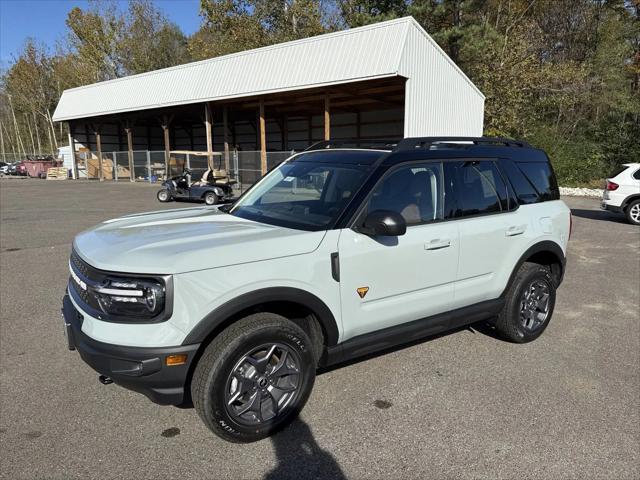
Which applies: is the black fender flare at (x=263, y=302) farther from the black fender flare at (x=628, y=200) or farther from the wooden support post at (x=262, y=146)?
the wooden support post at (x=262, y=146)

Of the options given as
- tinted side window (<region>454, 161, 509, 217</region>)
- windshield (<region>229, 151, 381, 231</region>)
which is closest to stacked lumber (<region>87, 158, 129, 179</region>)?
windshield (<region>229, 151, 381, 231</region>)

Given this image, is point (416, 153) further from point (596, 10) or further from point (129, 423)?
point (596, 10)

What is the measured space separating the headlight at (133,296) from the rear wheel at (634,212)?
43.4 ft

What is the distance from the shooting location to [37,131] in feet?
204

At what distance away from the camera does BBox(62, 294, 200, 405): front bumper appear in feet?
7.97

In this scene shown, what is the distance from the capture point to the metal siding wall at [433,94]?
1590cm

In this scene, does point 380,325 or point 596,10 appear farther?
point 596,10

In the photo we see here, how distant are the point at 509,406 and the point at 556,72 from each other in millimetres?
26765

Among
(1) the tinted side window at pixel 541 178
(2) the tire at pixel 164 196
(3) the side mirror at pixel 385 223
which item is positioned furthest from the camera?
(2) the tire at pixel 164 196

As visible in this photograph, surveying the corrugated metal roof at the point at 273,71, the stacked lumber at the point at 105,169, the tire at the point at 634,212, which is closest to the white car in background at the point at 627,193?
the tire at the point at 634,212

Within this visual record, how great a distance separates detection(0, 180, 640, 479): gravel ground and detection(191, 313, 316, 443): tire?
0.15m

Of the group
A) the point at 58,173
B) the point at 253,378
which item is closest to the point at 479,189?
the point at 253,378

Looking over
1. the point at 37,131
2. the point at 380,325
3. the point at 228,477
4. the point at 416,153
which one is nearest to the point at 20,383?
the point at 228,477

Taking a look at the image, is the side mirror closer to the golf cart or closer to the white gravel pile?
the golf cart
